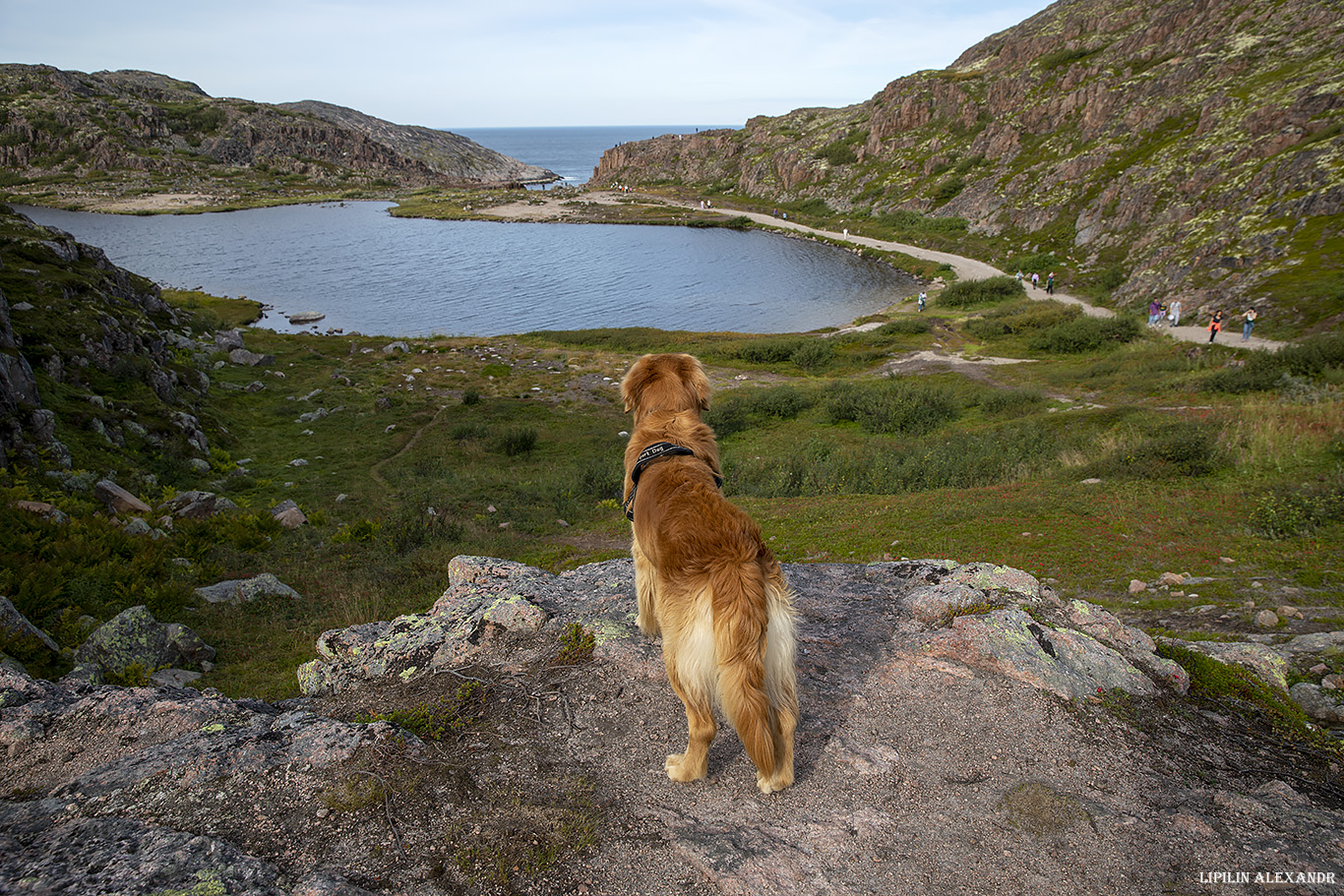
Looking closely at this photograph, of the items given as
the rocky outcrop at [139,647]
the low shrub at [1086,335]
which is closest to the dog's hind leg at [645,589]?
the rocky outcrop at [139,647]

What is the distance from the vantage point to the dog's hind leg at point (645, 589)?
5766 millimetres

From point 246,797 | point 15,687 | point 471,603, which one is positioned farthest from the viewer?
point 471,603

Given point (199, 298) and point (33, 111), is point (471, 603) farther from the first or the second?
point (33, 111)

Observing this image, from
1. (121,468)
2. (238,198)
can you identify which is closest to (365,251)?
(238,198)

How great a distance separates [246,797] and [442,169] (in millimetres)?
215785

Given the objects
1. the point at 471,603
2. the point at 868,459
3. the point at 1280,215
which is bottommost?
the point at 868,459

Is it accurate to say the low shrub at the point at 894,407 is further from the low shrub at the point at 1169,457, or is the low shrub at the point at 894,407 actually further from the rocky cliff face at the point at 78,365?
the rocky cliff face at the point at 78,365

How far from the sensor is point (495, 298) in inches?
2657

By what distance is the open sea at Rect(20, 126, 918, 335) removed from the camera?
2410 inches

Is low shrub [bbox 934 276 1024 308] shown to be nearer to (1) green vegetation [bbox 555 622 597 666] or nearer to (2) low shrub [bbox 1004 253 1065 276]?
(2) low shrub [bbox 1004 253 1065 276]

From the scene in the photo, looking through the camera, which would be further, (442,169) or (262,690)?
(442,169)

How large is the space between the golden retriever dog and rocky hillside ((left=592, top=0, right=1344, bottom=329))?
41.5 metres

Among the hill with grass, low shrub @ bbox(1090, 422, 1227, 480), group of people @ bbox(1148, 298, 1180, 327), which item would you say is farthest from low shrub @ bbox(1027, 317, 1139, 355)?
low shrub @ bbox(1090, 422, 1227, 480)

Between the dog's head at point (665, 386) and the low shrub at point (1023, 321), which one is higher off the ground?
the dog's head at point (665, 386)
